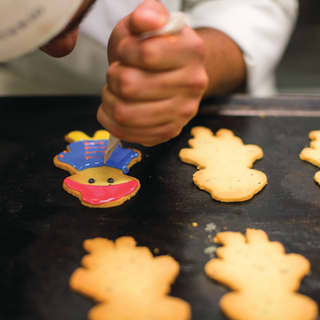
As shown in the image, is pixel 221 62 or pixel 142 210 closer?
pixel 142 210

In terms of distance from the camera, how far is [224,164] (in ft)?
2.91

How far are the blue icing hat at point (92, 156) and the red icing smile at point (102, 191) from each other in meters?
0.06

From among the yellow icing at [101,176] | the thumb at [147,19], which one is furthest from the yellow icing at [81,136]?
the thumb at [147,19]

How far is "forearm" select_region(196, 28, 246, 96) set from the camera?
1.12m

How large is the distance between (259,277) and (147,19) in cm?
40

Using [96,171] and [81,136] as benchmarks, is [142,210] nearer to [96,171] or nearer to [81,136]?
[96,171]

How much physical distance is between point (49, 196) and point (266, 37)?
2.61ft

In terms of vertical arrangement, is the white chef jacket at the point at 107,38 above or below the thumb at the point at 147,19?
below

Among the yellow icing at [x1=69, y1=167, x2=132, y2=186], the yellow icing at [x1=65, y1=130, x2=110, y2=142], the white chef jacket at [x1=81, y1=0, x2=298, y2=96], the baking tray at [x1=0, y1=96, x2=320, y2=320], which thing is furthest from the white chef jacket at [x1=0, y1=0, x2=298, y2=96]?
the yellow icing at [x1=69, y1=167, x2=132, y2=186]

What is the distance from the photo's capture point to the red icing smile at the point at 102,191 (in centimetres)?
76

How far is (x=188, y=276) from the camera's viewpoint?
0.63 meters

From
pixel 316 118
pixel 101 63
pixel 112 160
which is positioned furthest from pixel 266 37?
pixel 112 160

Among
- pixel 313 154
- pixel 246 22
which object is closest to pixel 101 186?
pixel 313 154

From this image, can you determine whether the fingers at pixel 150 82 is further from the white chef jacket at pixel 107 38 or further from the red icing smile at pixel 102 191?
the white chef jacket at pixel 107 38
